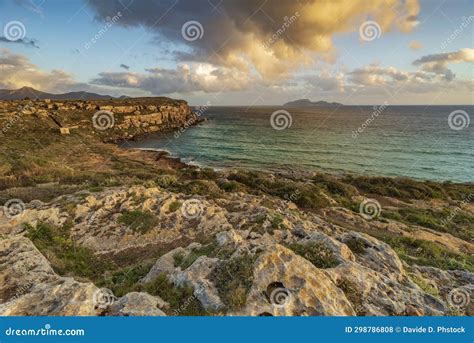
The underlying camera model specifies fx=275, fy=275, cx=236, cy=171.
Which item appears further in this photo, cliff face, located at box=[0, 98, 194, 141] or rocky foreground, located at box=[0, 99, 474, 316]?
cliff face, located at box=[0, 98, 194, 141]

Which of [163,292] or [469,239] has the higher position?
[163,292]

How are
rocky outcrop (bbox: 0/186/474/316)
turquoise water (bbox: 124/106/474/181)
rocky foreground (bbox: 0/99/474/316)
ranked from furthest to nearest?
turquoise water (bbox: 124/106/474/181), rocky foreground (bbox: 0/99/474/316), rocky outcrop (bbox: 0/186/474/316)

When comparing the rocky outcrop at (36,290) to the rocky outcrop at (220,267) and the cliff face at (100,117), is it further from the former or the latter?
the cliff face at (100,117)

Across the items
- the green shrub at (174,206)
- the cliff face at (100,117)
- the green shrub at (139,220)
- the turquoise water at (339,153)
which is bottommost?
the turquoise water at (339,153)


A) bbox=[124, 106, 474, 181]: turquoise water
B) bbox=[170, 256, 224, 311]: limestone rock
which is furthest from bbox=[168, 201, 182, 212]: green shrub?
bbox=[124, 106, 474, 181]: turquoise water

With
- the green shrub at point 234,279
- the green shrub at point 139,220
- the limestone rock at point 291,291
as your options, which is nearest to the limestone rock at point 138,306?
the green shrub at point 234,279

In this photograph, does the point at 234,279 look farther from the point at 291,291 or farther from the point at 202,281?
the point at 291,291

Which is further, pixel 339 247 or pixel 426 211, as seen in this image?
pixel 426 211

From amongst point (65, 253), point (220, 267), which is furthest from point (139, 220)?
point (220, 267)

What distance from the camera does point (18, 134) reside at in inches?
2322

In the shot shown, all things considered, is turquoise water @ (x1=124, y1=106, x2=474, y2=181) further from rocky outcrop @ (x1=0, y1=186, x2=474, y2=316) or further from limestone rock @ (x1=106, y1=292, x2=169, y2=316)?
limestone rock @ (x1=106, y1=292, x2=169, y2=316)

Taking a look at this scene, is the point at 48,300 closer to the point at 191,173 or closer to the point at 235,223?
the point at 235,223

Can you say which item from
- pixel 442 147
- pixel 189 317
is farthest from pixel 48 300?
pixel 442 147

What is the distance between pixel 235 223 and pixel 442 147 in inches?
3468
